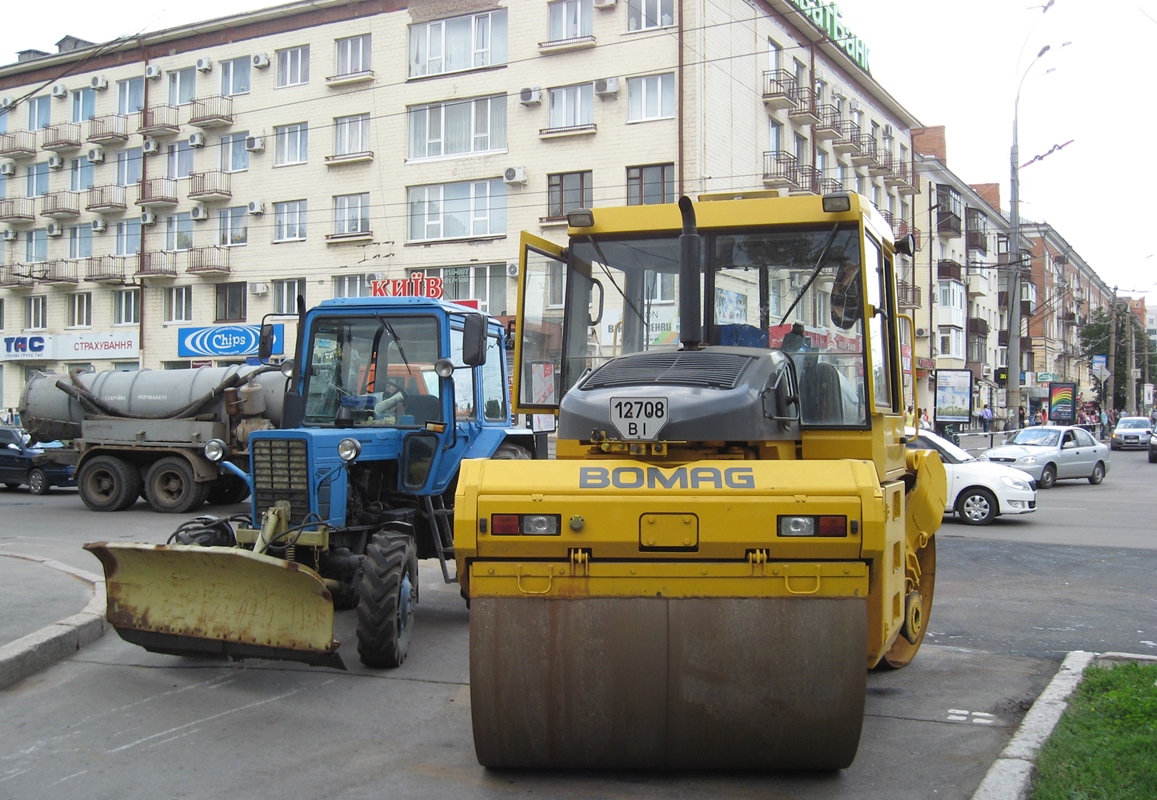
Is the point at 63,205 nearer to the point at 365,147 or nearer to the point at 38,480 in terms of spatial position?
the point at 365,147

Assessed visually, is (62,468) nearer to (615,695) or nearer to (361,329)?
(361,329)

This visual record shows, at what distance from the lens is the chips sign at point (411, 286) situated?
1319 inches

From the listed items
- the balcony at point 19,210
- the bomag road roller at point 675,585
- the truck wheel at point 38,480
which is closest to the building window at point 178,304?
the balcony at point 19,210


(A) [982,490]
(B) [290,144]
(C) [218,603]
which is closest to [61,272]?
(B) [290,144]

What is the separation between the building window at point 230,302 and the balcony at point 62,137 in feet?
32.7

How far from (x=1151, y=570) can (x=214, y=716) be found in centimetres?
1074

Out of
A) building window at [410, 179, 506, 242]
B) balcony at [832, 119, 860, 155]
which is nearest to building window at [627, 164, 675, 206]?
building window at [410, 179, 506, 242]

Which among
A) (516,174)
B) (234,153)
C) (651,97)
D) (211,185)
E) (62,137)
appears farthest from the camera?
(62,137)

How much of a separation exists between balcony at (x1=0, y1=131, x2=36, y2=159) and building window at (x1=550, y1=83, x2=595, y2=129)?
25.5 meters

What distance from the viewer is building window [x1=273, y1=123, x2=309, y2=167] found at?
38.2m

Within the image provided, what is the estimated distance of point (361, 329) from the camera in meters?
9.43

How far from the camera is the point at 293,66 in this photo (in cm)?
Answer: 3841

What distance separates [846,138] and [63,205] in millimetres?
32289

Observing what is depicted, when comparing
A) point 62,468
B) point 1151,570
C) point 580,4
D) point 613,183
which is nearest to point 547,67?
point 580,4
